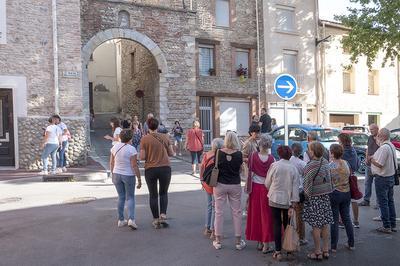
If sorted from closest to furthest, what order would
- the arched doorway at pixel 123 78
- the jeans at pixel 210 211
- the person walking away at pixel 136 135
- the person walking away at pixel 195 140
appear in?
the jeans at pixel 210 211 < the person walking away at pixel 195 140 < the person walking away at pixel 136 135 < the arched doorway at pixel 123 78

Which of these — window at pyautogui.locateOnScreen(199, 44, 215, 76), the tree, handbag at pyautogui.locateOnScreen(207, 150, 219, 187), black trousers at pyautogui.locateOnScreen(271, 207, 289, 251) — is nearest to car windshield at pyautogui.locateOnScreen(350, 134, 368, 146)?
the tree

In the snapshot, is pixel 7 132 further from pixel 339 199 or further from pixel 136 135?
pixel 339 199

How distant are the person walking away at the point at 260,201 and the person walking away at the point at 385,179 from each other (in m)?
2.10

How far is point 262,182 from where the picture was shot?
591cm

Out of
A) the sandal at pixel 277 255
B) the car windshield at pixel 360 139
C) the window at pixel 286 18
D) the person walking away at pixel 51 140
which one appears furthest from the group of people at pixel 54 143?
the window at pixel 286 18

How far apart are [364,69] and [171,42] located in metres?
14.3

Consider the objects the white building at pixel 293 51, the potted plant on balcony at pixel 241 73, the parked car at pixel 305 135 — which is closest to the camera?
the parked car at pixel 305 135

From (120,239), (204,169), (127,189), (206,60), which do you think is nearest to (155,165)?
(127,189)

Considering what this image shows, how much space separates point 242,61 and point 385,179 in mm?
17651

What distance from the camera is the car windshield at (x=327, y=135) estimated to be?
14970 mm

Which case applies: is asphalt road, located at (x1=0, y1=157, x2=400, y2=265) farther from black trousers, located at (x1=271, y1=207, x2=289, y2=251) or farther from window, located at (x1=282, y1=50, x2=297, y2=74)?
window, located at (x1=282, y1=50, x2=297, y2=74)

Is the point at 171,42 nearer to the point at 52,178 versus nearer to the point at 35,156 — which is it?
the point at 35,156

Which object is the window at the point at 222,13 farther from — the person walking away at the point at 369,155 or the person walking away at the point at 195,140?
the person walking away at the point at 369,155

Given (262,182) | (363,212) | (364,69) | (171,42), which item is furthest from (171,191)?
(364,69)
